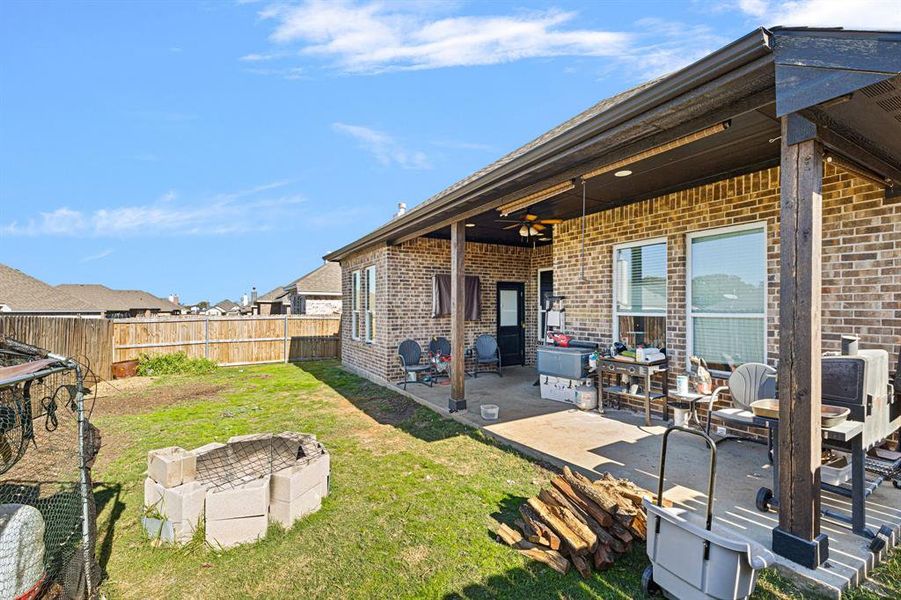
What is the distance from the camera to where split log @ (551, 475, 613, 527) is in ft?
8.84

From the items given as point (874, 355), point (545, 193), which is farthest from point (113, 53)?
point (874, 355)

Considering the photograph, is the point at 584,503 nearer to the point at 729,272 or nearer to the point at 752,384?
the point at 752,384

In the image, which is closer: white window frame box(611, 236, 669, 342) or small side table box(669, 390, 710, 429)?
small side table box(669, 390, 710, 429)

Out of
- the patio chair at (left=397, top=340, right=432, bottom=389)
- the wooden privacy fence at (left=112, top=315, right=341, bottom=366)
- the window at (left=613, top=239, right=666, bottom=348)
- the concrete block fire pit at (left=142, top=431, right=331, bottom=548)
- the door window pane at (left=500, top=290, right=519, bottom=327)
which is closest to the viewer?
the concrete block fire pit at (left=142, top=431, right=331, bottom=548)

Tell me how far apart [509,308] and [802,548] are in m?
7.93

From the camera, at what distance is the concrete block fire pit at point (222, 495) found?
288cm

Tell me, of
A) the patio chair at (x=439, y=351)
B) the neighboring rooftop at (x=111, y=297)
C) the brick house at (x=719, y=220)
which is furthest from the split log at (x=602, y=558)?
the neighboring rooftop at (x=111, y=297)

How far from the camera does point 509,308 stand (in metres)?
10.1

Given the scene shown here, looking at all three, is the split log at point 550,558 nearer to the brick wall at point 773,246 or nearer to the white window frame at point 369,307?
the brick wall at point 773,246

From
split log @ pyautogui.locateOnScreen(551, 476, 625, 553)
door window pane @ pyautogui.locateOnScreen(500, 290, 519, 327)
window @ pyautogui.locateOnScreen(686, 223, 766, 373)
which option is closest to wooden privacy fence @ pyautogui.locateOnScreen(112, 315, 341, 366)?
door window pane @ pyautogui.locateOnScreen(500, 290, 519, 327)

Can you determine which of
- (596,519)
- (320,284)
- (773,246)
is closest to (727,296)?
(773,246)

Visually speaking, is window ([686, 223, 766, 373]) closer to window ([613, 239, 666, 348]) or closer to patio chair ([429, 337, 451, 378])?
window ([613, 239, 666, 348])

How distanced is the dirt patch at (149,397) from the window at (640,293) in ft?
27.2

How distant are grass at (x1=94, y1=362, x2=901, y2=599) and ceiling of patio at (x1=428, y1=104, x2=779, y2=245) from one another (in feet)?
10.8
